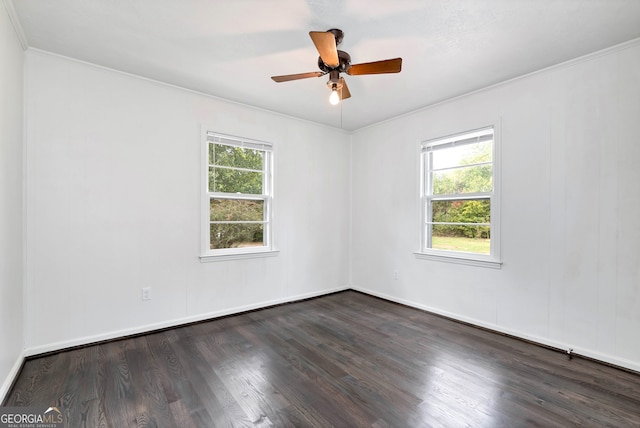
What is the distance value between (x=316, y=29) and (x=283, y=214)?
7.97ft

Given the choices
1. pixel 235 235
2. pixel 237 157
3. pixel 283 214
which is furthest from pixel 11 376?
pixel 283 214

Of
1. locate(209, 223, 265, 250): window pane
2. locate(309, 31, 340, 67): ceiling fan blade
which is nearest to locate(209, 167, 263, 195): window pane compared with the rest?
locate(209, 223, 265, 250): window pane

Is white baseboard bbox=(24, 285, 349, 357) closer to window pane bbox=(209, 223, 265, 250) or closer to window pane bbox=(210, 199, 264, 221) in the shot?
window pane bbox=(209, 223, 265, 250)

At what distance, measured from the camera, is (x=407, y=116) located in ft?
13.4

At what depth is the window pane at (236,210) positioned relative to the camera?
363 centimetres

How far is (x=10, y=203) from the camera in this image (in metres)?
2.15

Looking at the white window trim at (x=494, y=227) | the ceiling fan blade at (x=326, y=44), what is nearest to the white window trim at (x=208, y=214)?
the ceiling fan blade at (x=326, y=44)

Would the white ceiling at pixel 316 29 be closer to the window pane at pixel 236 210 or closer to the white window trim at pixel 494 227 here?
the white window trim at pixel 494 227

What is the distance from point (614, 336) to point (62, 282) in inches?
187

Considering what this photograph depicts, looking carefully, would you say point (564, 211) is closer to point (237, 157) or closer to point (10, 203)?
point (237, 157)

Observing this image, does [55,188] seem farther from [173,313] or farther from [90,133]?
[173,313]

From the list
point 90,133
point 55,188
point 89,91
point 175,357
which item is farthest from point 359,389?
point 89,91

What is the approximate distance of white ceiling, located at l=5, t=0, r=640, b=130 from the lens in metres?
2.02

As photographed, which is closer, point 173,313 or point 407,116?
point 173,313
